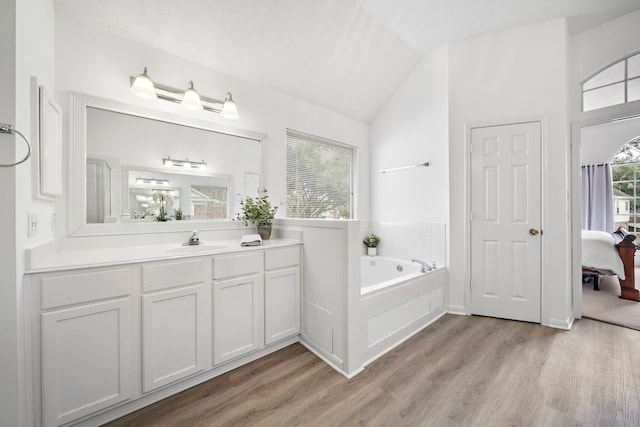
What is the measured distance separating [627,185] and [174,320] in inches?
323

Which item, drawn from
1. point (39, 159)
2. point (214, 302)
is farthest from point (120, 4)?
point (214, 302)

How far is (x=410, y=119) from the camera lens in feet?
11.0

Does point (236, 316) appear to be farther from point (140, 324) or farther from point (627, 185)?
point (627, 185)

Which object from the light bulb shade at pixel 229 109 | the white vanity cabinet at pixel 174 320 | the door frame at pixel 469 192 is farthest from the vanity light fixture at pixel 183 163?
the door frame at pixel 469 192

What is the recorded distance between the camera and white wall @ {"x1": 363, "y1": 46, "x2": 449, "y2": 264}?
3.05 metres

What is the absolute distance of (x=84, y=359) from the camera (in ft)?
→ 4.32

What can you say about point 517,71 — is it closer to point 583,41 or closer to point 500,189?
point 583,41

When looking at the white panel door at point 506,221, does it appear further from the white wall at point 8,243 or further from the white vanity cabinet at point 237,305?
the white wall at point 8,243

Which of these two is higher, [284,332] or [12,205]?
[12,205]

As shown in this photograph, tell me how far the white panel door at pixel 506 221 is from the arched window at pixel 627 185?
4.84 metres

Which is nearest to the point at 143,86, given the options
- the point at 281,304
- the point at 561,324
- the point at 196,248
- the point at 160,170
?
the point at 160,170

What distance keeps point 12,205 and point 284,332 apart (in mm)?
1747

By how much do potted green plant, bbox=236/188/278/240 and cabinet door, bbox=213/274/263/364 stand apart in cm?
51

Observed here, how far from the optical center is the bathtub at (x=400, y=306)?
2012 millimetres
